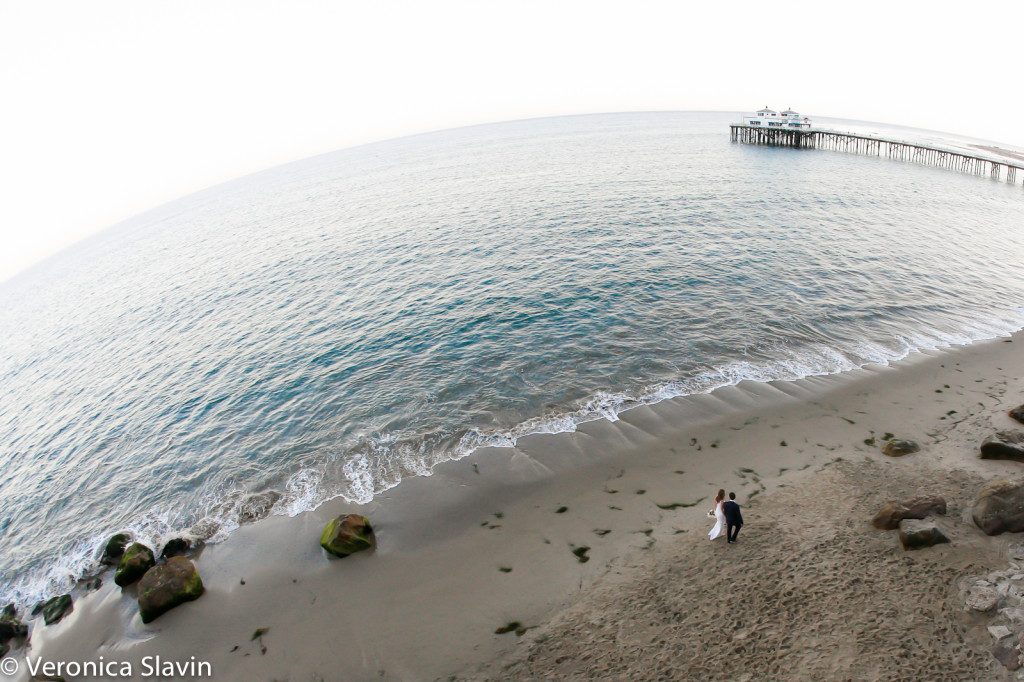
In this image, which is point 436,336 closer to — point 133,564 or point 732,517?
point 133,564

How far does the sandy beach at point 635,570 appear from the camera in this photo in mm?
10969

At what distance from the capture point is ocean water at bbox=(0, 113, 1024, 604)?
21.3 metres

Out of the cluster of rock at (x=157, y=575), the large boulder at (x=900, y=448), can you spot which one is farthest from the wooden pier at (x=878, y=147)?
the cluster of rock at (x=157, y=575)

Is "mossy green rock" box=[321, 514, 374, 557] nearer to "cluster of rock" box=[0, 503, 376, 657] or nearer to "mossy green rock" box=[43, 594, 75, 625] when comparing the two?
"cluster of rock" box=[0, 503, 376, 657]

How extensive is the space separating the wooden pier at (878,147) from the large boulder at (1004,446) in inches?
3317

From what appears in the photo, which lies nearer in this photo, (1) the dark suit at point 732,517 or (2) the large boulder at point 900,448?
(1) the dark suit at point 732,517

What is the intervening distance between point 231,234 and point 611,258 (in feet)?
264

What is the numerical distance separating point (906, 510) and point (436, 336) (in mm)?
25699

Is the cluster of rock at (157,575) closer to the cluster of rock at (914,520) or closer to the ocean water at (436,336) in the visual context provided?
the ocean water at (436,336)

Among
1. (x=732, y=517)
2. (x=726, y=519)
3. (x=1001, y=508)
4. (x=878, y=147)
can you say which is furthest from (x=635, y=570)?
(x=878, y=147)

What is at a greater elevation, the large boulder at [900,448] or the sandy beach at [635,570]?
the sandy beach at [635,570]

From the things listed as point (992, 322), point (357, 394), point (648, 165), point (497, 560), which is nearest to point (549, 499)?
point (497, 560)

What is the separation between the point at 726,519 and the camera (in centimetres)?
1340

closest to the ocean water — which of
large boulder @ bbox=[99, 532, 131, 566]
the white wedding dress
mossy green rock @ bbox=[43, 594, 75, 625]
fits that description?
large boulder @ bbox=[99, 532, 131, 566]
